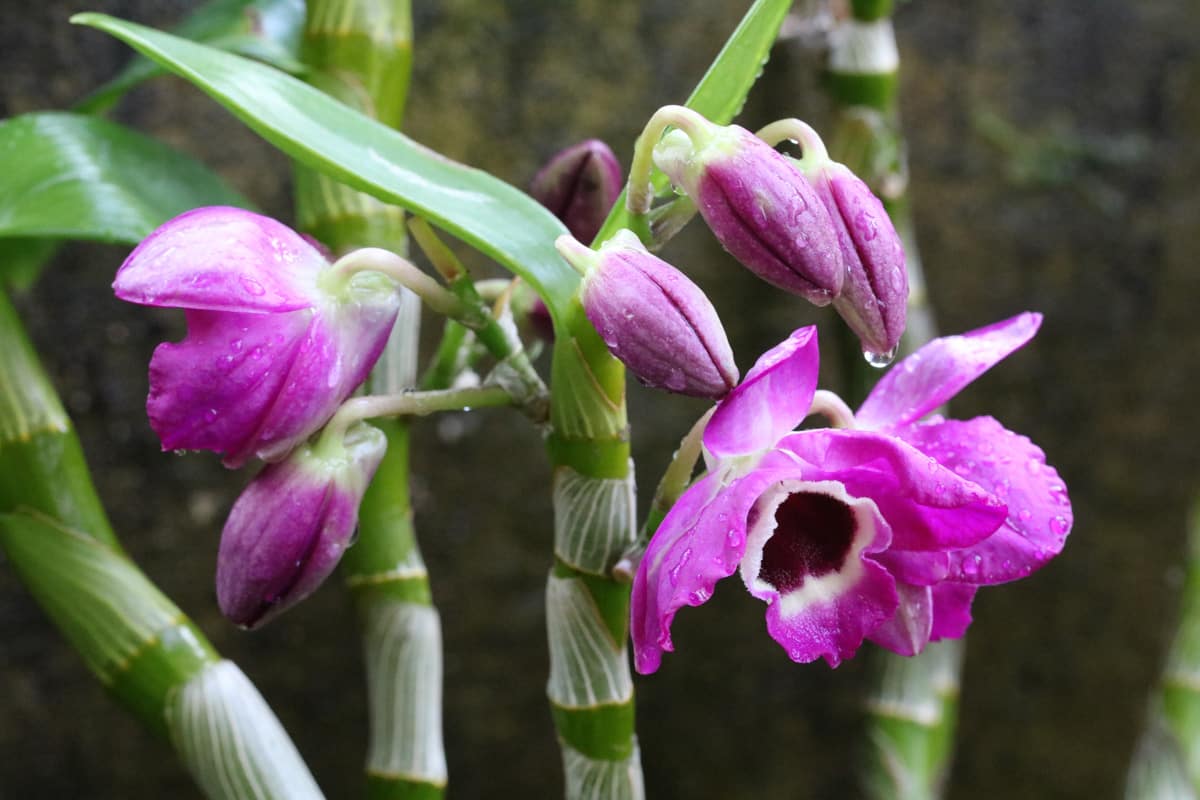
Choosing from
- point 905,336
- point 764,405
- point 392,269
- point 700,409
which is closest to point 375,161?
point 392,269

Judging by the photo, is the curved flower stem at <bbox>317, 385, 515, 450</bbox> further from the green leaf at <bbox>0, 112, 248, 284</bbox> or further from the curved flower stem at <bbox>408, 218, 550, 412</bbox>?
the green leaf at <bbox>0, 112, 248, 284</bbox>

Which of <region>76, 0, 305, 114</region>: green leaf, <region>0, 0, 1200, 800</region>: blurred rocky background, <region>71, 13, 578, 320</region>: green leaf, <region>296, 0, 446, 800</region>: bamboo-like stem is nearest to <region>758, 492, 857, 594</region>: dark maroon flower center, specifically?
<region>71, 13, 578, 320</region>: green leaf

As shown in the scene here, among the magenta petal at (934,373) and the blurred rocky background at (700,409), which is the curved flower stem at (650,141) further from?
the blurred rocky background at (700,409)

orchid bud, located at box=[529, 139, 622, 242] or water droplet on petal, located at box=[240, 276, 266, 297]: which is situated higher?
water droplet on petal, located at box=[240, 276, 266, 297]

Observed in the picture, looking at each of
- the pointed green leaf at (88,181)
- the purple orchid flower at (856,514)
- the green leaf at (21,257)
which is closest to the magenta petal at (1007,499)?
the purple orchid flower at (856,514)

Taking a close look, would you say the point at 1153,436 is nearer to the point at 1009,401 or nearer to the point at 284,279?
the point at 1009,401

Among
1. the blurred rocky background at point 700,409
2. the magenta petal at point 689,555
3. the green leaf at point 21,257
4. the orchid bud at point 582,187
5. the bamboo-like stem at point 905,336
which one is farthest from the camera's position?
the blurred rocky background at point 700,409
